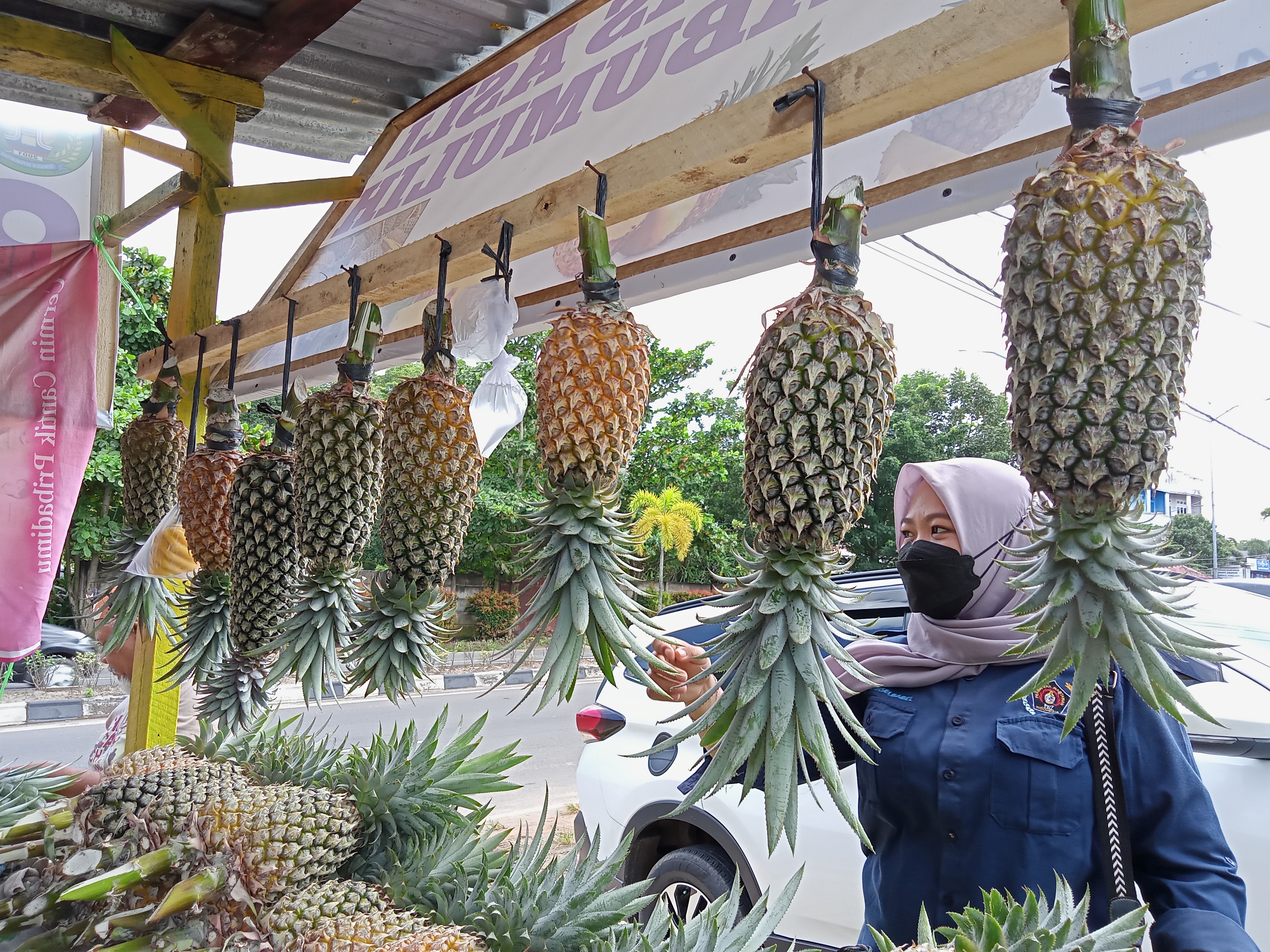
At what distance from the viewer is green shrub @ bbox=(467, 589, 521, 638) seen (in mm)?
19969

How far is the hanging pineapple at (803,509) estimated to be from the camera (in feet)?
3.55

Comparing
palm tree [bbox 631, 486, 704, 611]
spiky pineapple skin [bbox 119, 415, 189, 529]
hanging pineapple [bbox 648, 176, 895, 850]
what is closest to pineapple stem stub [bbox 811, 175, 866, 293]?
hanging pineapple [bbox 648, 176, 895, 850]

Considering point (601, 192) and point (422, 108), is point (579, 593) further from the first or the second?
point (422, 108)

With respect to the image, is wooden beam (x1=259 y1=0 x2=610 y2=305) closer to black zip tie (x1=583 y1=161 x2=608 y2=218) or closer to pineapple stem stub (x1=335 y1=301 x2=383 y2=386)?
pineapple stem stub (x1=335 y1=301 x2=383 y2=386)

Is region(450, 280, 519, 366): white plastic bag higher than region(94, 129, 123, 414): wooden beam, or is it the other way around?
region(94, 129, 123, 414): wooden beam

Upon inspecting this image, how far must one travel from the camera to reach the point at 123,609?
276 cm

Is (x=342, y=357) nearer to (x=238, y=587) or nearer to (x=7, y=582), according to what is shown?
(x=238, y=587)

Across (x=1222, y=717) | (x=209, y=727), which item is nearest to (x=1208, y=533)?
(x=1222, y=717)

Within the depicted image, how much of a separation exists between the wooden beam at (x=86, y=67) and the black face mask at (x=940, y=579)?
3.01 metres

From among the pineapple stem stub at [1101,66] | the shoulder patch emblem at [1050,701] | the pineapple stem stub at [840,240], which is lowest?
the shoulder patch emblem at [1050,701]

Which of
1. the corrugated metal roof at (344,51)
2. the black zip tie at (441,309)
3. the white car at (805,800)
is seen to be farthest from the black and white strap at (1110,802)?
the corrugated metal roof at (344,51)

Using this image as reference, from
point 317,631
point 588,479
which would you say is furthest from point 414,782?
point 588,479

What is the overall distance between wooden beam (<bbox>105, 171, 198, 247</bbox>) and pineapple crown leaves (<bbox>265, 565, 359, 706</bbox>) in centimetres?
204

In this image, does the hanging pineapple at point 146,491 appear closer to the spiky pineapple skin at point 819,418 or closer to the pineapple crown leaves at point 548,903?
the pineapple crown leaves at point 548,903
